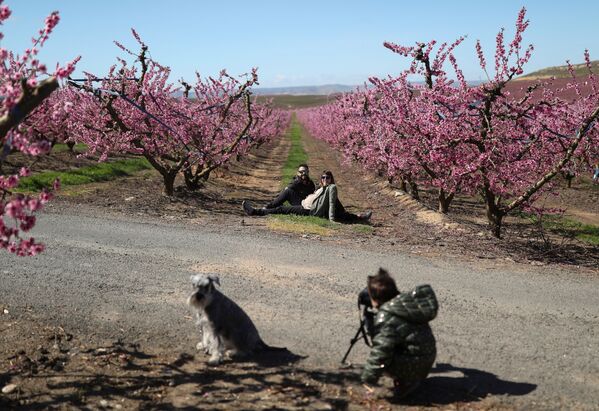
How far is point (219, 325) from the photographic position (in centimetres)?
579

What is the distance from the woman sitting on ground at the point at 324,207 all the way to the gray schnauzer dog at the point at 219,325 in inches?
313

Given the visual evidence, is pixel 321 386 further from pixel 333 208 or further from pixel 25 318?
pixel 333 208

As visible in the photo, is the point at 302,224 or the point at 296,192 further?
the point at 296,192

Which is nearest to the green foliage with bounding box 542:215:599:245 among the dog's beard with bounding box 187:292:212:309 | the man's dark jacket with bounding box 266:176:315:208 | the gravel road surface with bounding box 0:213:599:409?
the gravel road surface with bounding box 0:213:599:409

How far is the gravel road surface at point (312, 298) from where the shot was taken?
618 centimetres

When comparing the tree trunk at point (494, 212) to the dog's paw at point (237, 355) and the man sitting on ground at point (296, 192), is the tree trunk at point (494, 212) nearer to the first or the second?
the man sitting on ground at point (296, 192)

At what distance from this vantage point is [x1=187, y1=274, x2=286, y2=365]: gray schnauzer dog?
543cm

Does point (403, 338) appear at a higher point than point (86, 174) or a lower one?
lower

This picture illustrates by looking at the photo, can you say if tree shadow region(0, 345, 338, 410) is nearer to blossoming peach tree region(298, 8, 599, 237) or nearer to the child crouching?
the child crouching

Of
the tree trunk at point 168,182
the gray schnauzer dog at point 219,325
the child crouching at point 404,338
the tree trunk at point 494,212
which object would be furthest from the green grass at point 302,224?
the child crouching at point 404,338

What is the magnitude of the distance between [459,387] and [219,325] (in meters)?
2.63

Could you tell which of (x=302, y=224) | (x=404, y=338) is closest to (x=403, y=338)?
(x=404, y=338)

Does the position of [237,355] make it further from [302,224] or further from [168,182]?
[168,182]

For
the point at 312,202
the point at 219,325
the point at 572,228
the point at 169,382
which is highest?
the point at 312,202
